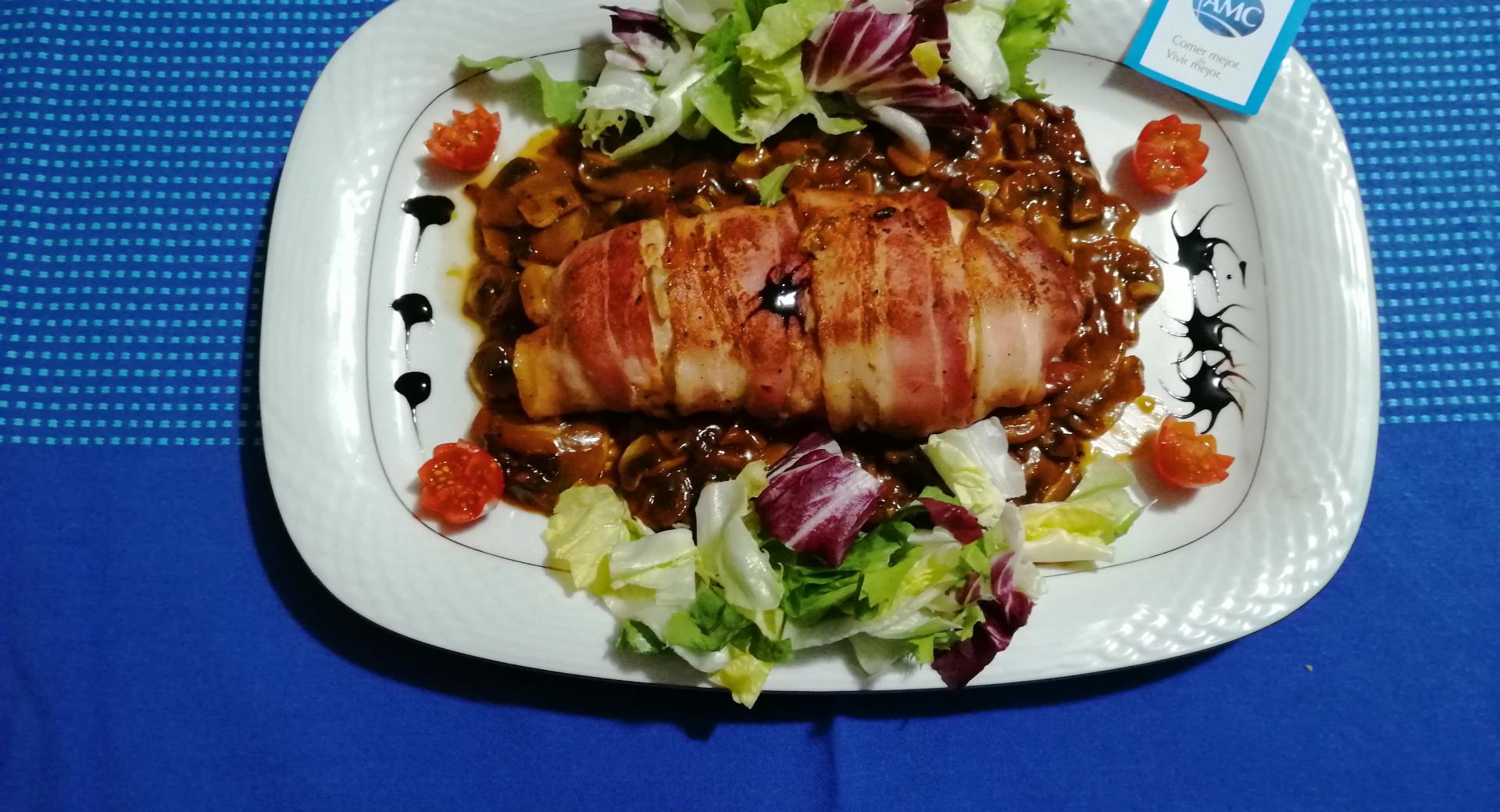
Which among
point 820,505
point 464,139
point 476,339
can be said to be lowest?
point 820,505

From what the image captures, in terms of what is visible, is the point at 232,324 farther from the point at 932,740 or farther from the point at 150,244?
the point at 932,740

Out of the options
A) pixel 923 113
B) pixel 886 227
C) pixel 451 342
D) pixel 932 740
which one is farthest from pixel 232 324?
pixel 932 740

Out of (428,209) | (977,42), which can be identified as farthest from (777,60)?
(428,209)

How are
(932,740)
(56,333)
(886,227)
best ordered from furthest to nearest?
(56,333), (932,740), (886,227)

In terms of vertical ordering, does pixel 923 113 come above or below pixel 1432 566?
above

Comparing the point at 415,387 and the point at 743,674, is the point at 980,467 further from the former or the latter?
the point at 415,387

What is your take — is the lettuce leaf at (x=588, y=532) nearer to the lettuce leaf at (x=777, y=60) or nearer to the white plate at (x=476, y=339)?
the white plate at (x=476, y=339)
